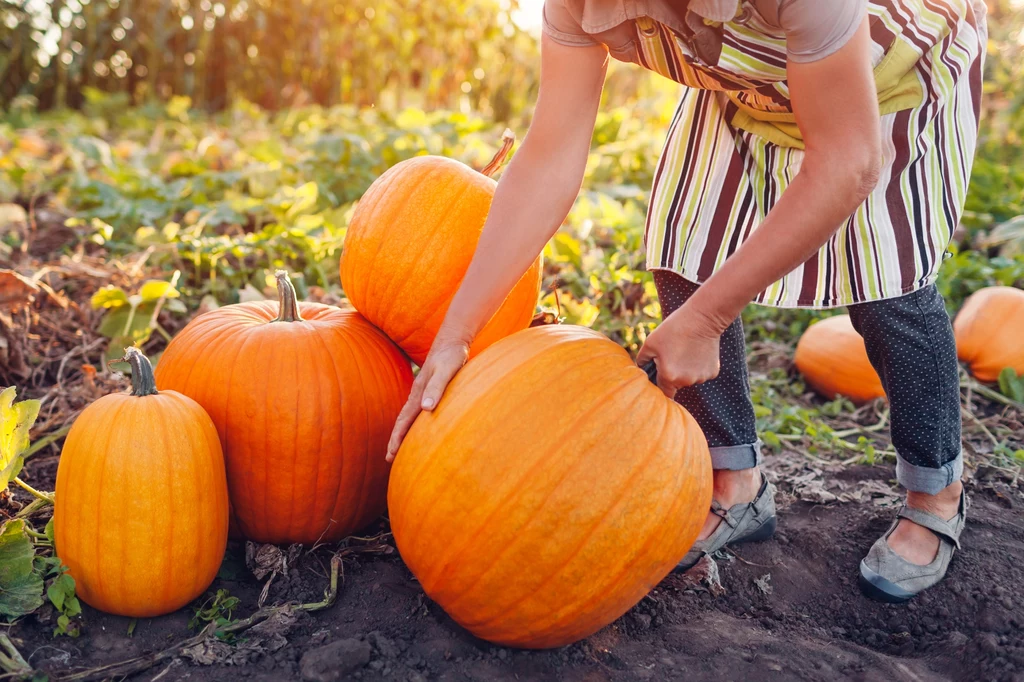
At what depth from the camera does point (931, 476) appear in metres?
2.15

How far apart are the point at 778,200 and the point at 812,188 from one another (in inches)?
4.9

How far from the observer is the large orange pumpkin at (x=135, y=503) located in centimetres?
171

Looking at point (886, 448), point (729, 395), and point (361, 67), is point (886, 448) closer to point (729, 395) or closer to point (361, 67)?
point (729, 395)

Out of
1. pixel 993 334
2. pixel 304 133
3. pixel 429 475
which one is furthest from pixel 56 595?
pixel 304 133

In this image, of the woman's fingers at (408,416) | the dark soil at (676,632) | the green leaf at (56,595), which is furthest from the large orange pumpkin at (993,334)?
the green leaf at (56,595)

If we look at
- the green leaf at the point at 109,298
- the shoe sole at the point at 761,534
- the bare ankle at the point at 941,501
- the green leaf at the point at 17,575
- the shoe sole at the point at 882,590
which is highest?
the green leaf at the point at 109,298

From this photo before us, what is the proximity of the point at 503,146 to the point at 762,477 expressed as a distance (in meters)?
1.15

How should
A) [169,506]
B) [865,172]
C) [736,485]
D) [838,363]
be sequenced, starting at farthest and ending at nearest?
[838,363] < [736,485] < [169,506] < [865,172]

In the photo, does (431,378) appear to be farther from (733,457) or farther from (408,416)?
(733,457)

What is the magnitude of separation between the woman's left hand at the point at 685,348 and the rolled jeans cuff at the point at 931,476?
Answer: 80 centimetres

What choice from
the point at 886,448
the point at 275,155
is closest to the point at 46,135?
the point at 275,155

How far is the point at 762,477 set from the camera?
2.38 m

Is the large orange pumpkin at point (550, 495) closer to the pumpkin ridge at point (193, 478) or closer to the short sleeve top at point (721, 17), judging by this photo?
the pumpkin ridge at point (193, 478)

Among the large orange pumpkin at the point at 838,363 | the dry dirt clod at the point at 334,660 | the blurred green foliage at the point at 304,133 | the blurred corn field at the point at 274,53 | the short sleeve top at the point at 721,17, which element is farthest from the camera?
the blurred corn field at the point at 274,53
